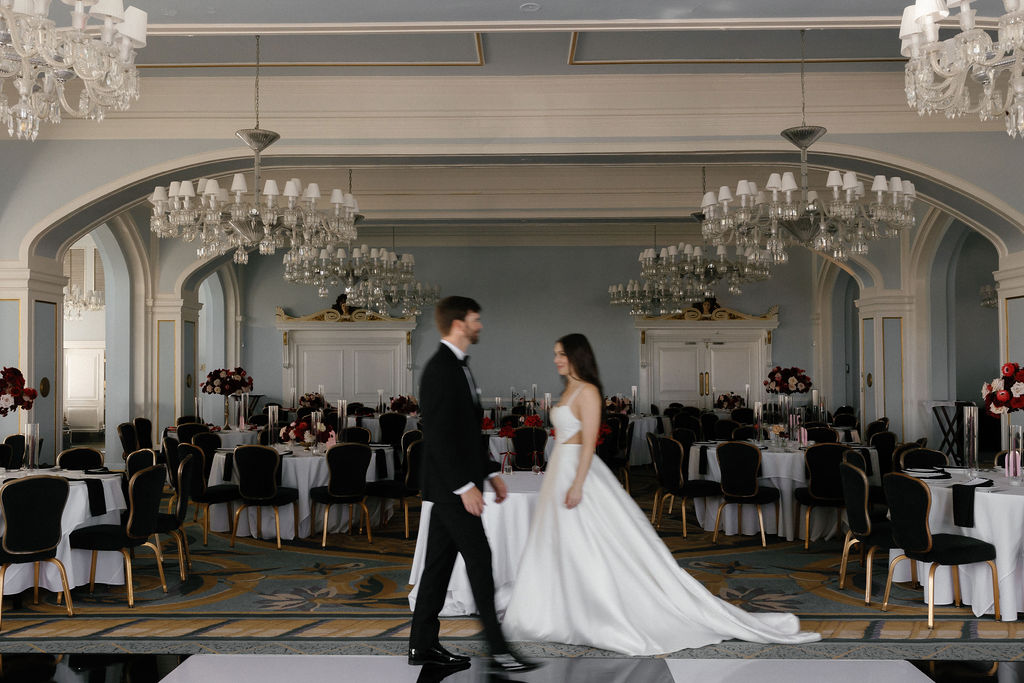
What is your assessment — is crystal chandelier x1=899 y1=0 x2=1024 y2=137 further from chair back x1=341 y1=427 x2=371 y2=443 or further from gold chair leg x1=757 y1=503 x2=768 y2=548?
chair back x1=341 y1=427 x2=371 y2=443

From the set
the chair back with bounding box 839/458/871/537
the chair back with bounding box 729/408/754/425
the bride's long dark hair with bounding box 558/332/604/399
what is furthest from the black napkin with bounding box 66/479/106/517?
the chair back with bounding box 729/408/754/425

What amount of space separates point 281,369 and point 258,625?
40.3 feet

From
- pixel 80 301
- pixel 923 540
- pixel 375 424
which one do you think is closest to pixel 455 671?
pixel 923 540

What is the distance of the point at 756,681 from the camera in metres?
3.94

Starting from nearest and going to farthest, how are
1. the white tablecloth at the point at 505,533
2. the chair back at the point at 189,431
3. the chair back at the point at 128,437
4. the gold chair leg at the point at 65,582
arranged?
1. the gold chair leg at the point at 65,582
2. the white tablecloth at the point at 505,533
3. the chair back at the point at 189,431
4. the chair back at the point at 128,437

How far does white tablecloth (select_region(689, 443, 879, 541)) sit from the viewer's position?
789 centimetres

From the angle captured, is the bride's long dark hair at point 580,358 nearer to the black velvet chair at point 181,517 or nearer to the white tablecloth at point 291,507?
the black velvet chair at point 181,517

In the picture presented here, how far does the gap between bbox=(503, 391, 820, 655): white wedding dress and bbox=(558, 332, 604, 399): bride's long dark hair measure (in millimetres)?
194

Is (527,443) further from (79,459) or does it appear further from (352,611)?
(79,459)

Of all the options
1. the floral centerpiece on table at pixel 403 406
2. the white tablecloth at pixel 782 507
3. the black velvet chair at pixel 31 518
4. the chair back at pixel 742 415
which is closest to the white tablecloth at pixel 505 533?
the black velvet chair at pixel 31 518

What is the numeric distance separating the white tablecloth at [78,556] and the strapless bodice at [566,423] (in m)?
3.27

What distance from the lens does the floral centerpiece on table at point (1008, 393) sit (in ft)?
19.2

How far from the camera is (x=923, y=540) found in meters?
5.11

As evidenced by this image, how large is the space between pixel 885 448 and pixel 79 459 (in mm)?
7539
